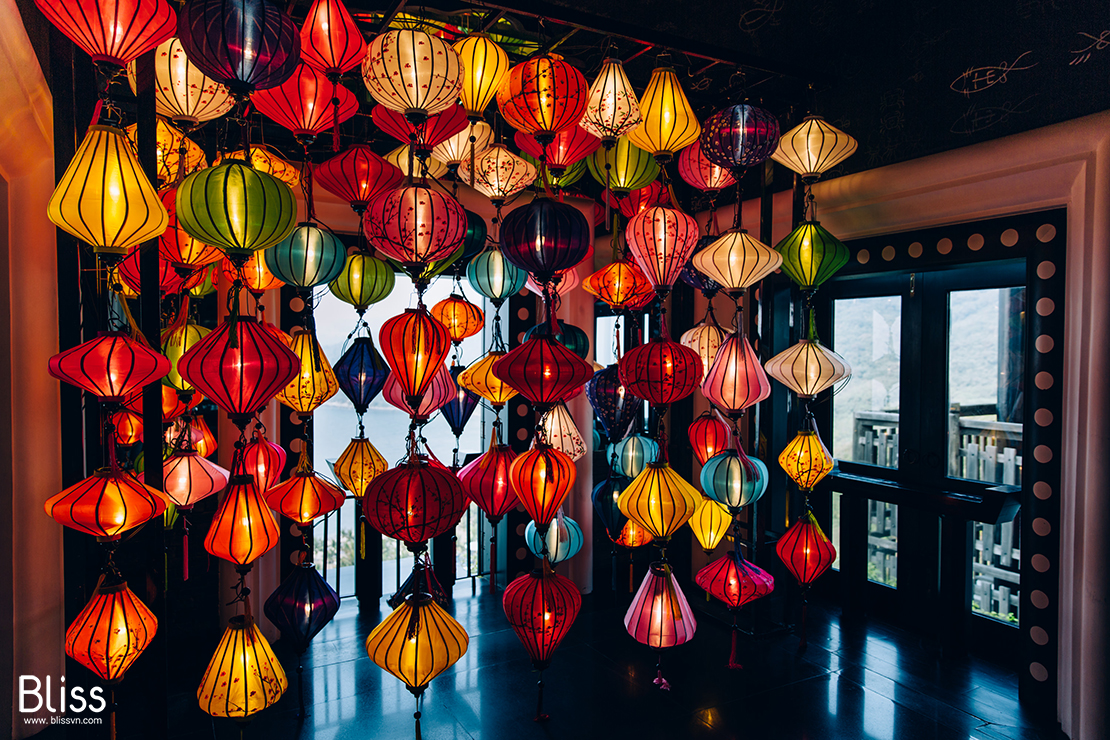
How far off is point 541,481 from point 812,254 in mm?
1464

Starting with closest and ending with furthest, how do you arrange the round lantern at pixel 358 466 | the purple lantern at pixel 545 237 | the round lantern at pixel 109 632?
the round lantern at pixel 109 632, the purple lantern at pixel 545 237, the round lantern at pixel 358 466

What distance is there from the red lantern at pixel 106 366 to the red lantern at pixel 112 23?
0.65 meters

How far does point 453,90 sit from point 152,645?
1791mm

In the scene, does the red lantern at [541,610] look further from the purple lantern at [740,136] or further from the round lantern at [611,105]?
the purple lantern at [740,136]

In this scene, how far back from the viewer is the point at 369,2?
2230mm

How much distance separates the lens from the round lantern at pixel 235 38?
4.86 feet

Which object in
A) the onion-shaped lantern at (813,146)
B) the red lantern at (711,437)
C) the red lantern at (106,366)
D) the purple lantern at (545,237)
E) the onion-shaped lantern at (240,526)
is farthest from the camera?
the red lantern at (711,437)

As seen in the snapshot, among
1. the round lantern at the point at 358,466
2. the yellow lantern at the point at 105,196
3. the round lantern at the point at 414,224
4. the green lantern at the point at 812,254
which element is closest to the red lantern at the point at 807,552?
the green lantern at the point at 812,254

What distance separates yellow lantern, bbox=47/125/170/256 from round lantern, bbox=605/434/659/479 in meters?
2.00

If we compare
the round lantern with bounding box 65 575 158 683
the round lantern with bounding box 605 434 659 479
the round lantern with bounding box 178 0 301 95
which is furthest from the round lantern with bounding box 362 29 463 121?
the round lantern with bounding box 605 434 659 479

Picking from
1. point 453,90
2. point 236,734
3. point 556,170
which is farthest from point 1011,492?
point 236,734

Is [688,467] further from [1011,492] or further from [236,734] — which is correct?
[236,734]

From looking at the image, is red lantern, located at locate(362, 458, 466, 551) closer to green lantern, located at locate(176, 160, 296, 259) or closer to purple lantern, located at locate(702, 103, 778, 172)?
green lantern, located at locate(176, 160, 296, 259)

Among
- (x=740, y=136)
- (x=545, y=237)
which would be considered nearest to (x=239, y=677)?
(x=545, y=237)
